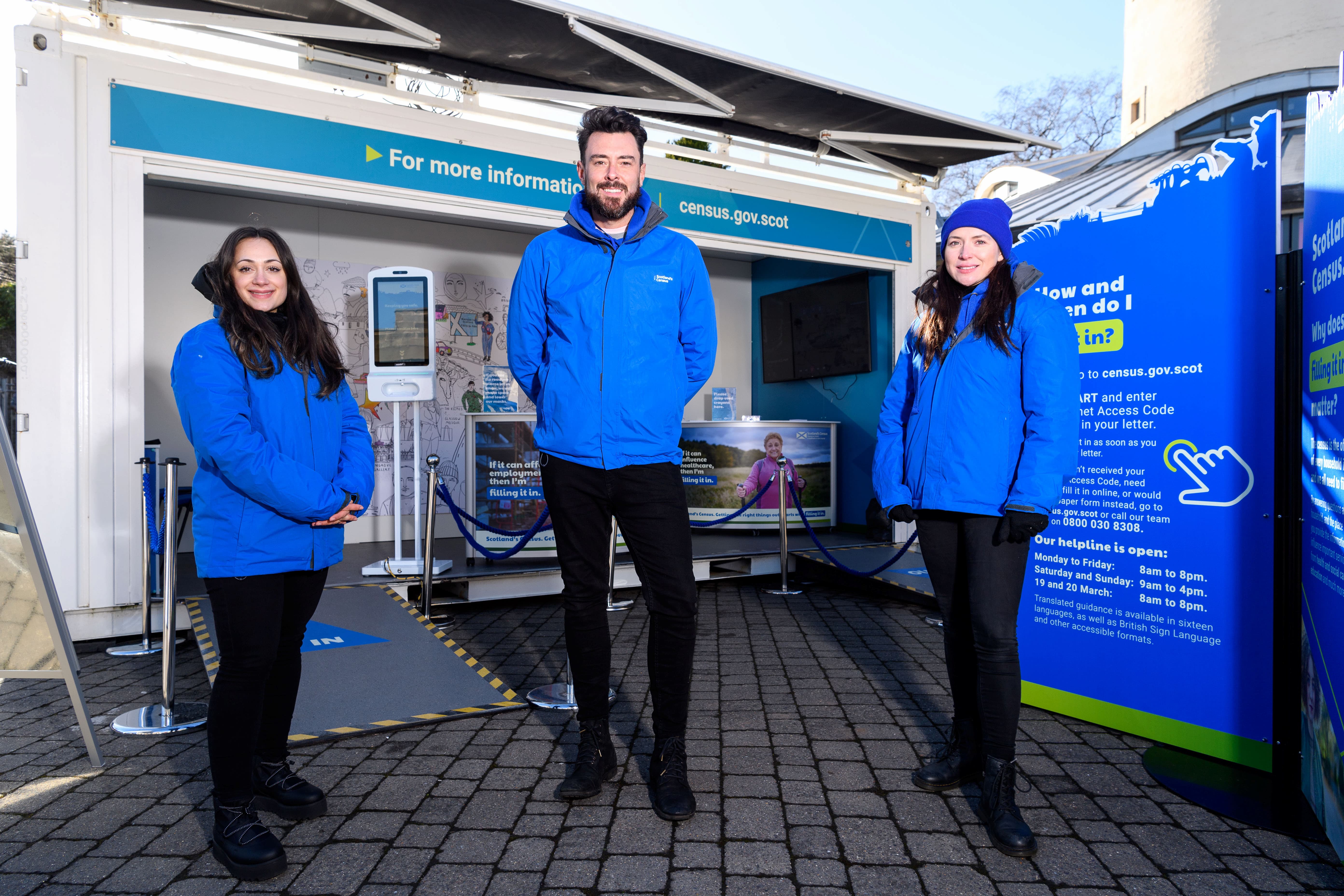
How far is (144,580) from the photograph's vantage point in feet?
14.8

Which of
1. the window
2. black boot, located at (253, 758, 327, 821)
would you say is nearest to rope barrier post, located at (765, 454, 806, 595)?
black boot, located at (253, 758, 327, 821)

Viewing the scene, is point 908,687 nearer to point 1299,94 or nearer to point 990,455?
point 990,455

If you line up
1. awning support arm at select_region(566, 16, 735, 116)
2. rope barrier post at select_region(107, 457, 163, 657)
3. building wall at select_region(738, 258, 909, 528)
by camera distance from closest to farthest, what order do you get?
rope barrier post at select_region(107, 457, 163, 657) < awning support arm at select_region(566, 16, 735, 116) < building wall at select_region(738, 258, 909, 528)

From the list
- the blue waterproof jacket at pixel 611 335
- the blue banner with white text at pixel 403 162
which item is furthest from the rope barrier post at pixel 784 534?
the blue waterproof jacket at pixel 611 335

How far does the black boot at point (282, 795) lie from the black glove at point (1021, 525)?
7.38ft

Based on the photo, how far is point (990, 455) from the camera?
8.23 feet

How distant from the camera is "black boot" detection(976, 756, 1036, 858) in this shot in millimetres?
2414

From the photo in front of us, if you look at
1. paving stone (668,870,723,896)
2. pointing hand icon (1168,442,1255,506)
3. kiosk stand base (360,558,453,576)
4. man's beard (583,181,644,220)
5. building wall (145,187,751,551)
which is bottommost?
paving stone (668,870,723,896)

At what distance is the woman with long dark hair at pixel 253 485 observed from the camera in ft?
7.34

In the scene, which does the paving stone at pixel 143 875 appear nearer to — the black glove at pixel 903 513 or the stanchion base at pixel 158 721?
the stanchion base at pixel 158 721

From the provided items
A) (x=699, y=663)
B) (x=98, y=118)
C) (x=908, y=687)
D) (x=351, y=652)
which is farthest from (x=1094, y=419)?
(x=98, y=118)

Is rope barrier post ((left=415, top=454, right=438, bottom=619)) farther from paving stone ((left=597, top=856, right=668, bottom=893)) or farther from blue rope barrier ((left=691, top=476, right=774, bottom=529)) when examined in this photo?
paving stone ((left=597, top=856, right=668, bottom=893))

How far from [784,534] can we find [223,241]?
16.0ft

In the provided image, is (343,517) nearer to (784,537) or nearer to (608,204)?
(608,204)
